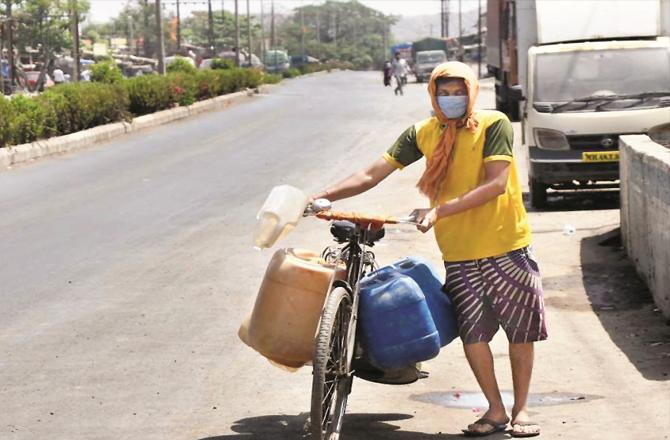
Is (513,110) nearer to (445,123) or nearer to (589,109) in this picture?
(589,109)

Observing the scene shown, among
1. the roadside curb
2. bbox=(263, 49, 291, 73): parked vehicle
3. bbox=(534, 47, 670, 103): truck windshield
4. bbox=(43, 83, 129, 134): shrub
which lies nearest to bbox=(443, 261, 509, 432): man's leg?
bbox=(534, 47, 670, 103): truck windshield

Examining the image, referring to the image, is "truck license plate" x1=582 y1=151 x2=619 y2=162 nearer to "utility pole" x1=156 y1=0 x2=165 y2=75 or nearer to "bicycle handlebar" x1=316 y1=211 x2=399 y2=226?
"bicycle handlebar" x1=316 y1=211 x2=399 y2=226

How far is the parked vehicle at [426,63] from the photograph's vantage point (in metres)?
77.2

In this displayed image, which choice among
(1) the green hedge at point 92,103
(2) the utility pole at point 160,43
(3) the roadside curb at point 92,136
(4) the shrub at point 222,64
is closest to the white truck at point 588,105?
(3) the roadside curb at point 92,136

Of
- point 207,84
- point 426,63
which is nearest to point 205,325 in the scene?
point 207,84

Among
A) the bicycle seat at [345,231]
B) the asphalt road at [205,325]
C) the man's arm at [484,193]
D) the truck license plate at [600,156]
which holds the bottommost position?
the asphalt road at [205,325]

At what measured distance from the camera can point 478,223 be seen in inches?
255

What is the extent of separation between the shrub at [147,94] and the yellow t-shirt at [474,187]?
87.1ft

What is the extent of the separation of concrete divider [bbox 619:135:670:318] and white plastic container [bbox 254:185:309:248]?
14.0 ft

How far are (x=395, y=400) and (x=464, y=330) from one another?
100 centimetres

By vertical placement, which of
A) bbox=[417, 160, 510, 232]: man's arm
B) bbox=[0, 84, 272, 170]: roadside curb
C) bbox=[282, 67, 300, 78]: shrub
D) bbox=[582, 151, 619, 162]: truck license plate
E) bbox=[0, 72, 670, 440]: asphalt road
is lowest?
bbox=[282, 67, 300, 78]: shrub

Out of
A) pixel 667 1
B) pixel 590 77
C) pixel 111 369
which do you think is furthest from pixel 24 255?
pixel 667 1

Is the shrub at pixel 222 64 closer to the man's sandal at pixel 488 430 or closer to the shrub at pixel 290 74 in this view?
the shrub at pixel 290 74

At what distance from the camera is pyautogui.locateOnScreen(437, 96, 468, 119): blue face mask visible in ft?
20.5
